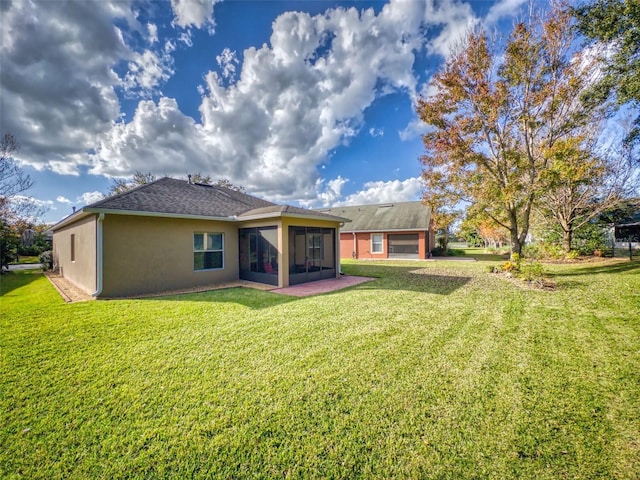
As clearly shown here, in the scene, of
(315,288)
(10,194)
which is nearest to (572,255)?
(315,288)

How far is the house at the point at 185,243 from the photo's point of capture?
26.8 feet

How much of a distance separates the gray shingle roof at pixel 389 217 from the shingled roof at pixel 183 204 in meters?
11.7

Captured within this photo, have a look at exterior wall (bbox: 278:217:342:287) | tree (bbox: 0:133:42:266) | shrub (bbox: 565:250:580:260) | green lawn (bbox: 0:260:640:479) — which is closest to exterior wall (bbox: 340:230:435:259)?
shrub (bbox: 565:250:580:260)

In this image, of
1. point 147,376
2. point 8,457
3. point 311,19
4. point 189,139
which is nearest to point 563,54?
point 311,19

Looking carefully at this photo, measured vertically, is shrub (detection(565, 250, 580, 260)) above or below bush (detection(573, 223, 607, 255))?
below

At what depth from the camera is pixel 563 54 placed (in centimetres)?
1010

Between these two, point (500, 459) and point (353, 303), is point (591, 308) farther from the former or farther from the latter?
point (500, 459)

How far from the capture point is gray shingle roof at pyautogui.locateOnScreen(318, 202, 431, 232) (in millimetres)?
21469

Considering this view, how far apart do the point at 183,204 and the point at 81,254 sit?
422 centimetres

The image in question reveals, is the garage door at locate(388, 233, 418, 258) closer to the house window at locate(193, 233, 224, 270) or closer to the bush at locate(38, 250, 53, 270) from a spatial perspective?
the house window at locate(193, 233, 224, 270)

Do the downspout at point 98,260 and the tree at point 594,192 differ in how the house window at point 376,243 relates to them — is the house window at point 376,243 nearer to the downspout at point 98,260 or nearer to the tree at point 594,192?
the tree at point 594,192

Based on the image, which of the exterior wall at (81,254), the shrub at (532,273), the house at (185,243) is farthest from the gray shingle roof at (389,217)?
the exterior wall at (81,254)

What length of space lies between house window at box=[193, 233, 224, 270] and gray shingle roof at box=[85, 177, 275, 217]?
103cm

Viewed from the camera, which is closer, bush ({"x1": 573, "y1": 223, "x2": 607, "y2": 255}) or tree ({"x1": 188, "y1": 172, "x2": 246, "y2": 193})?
bush ({"x1": 573, "y1": 223, "x2": 607, "y2": 255})
